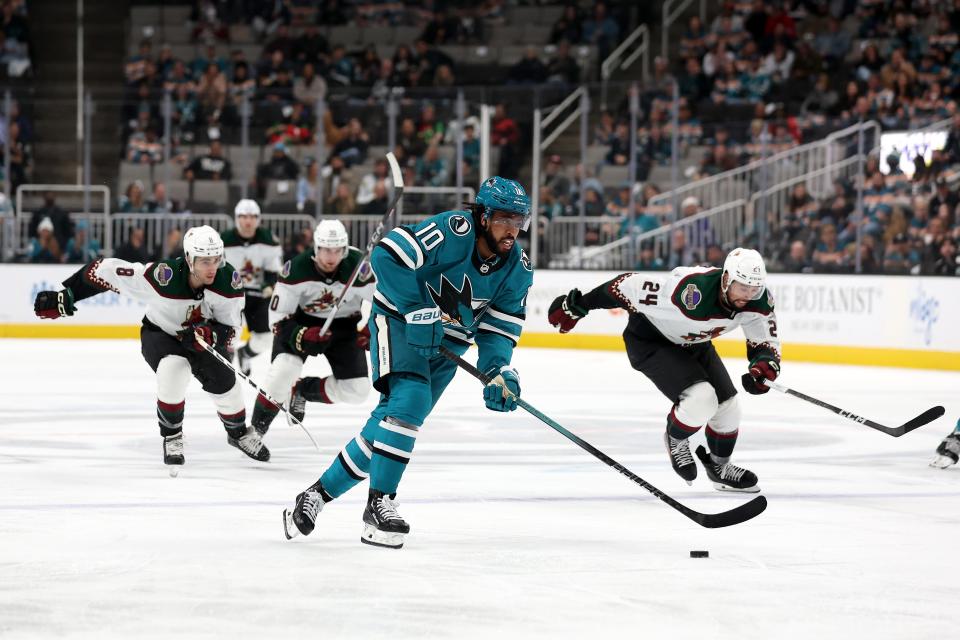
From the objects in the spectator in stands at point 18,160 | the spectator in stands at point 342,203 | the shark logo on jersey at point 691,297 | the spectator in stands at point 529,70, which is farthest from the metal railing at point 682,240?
the shark logo on jersey at point 691,297

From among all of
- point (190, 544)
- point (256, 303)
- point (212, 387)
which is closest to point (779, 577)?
point (190, 544)

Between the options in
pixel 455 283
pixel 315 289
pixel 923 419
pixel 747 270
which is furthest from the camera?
pixel 315 289

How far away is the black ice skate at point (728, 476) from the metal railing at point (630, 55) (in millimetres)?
12186

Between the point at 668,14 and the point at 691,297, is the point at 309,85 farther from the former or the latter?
the point at 691,297

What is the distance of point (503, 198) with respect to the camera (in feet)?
14.3

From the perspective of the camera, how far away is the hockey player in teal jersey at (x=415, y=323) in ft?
14.4

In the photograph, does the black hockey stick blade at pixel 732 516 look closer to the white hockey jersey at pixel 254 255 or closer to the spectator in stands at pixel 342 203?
the white hockey jersey at pixel 254 255

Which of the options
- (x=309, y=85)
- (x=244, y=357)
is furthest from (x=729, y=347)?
(x=309, y=85)

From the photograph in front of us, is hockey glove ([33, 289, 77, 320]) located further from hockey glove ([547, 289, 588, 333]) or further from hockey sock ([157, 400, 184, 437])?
hockey glove ([547, 289, 588, 333])

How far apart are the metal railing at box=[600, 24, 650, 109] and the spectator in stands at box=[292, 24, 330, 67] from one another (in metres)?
3.45

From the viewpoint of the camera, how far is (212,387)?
20.6 feet

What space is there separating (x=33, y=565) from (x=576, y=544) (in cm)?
164

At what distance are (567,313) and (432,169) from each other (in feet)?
→ 28.2

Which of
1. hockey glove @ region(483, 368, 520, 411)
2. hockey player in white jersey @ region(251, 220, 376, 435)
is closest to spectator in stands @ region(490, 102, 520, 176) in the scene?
hockey player in white jersey @ region(251, 220, 376, 435)
